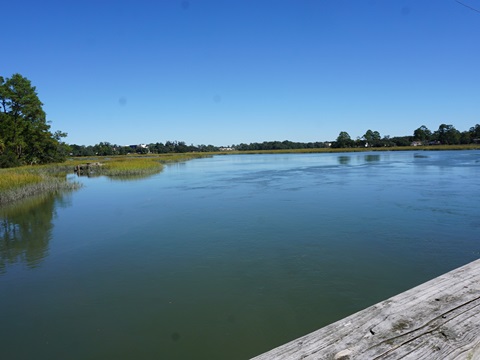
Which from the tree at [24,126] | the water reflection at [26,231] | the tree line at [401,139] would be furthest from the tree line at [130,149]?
the water reflection at [26,231]

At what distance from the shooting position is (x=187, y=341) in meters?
4.41

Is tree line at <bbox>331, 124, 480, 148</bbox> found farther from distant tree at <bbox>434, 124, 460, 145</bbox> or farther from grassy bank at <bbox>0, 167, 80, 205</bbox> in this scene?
grassy bank at <bbox>0, 167, 80, 205</bbox>

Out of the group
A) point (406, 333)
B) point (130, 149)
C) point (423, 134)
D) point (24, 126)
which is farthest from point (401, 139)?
point (406, 333)

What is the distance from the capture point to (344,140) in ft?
416

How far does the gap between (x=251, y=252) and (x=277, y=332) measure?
327cm

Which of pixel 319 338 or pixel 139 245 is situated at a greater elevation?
pixel 319 338

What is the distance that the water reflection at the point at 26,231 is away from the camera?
8234 millimetres

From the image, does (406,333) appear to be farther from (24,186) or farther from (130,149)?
(130,149)

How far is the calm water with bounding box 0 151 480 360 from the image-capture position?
454 centimetres

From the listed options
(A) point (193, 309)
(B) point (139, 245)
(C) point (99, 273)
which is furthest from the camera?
(B) point (139, 245)

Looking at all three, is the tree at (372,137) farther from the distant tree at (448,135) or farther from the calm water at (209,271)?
the calm water at (209,271)

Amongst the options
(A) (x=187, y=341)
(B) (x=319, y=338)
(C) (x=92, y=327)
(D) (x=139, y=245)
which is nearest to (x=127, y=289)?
(C) (x=92, y=327)

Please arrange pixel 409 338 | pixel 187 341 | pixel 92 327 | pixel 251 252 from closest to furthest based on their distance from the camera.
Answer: pixel 409 338, pixel 187 341, pixel 92 327, pixel 251 252

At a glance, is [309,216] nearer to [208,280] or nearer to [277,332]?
[208,280]
